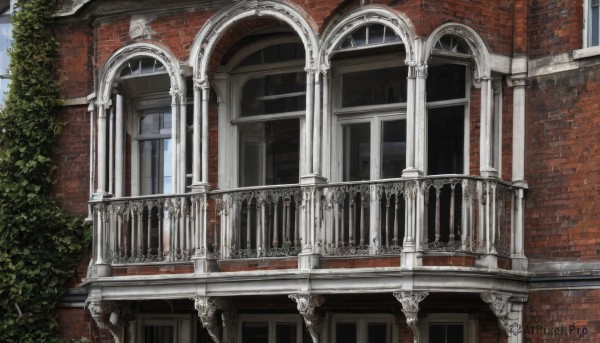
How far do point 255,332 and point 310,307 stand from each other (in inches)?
94.5

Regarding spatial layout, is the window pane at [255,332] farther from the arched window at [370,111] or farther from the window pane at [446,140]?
the window pane at [446,140]

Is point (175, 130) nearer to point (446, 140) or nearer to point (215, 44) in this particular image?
point (215, 44)

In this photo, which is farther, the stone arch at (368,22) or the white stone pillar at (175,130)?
the white stone pillar at (175,130)

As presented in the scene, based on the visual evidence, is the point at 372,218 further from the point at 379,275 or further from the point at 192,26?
the point at 192,26

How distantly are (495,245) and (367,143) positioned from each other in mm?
2634

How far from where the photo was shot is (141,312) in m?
20.9

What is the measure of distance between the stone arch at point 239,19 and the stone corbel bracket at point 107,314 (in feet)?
11.5

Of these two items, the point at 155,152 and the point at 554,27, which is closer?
the point at 554,27

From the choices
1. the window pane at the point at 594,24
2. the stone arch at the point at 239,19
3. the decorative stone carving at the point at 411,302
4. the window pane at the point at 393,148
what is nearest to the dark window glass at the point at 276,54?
the stone arch at the point at 239,19

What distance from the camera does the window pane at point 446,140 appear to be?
18.4m

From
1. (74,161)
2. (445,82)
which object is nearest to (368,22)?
(445,82)

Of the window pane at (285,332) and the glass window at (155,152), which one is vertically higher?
the glass window at (155,152)

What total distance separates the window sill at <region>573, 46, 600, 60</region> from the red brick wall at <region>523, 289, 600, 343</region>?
2893 mm

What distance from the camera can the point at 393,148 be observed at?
18.9 meters
